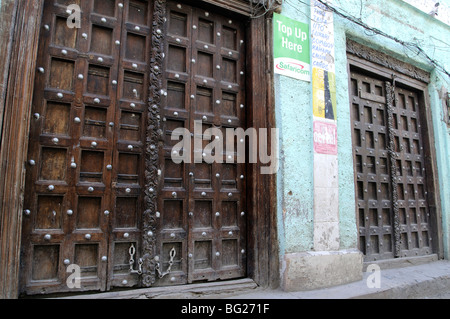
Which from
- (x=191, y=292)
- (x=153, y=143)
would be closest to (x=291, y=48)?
(x=153, y=143)

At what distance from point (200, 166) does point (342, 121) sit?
182 centimetres

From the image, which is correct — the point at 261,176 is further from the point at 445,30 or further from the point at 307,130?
the point at 445,30

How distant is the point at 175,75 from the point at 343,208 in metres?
2.31

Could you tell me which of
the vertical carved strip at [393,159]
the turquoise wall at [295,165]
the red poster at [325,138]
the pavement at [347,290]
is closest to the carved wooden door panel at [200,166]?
the pavement at [347,290]

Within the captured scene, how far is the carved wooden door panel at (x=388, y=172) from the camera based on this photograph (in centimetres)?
391

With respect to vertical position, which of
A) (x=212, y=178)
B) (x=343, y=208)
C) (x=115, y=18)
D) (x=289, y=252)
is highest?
(x=115, y=18)

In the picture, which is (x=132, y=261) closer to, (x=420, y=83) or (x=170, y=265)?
(x=170, y=265)

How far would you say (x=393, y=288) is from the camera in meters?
3.05

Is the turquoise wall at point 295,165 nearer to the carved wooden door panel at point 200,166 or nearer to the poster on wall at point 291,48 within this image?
the poster on wall at point 291,48

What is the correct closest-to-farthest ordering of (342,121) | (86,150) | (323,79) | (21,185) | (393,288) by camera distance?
(21,185), (86,150), (393,288), (323,79), (342,121)

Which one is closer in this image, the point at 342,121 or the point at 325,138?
the point at 325,138

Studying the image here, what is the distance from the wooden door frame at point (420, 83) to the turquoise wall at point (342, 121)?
0.25 ft

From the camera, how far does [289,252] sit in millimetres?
2877

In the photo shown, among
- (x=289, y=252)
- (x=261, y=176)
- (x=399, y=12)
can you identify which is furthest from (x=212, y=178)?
(x=399, y=12)
